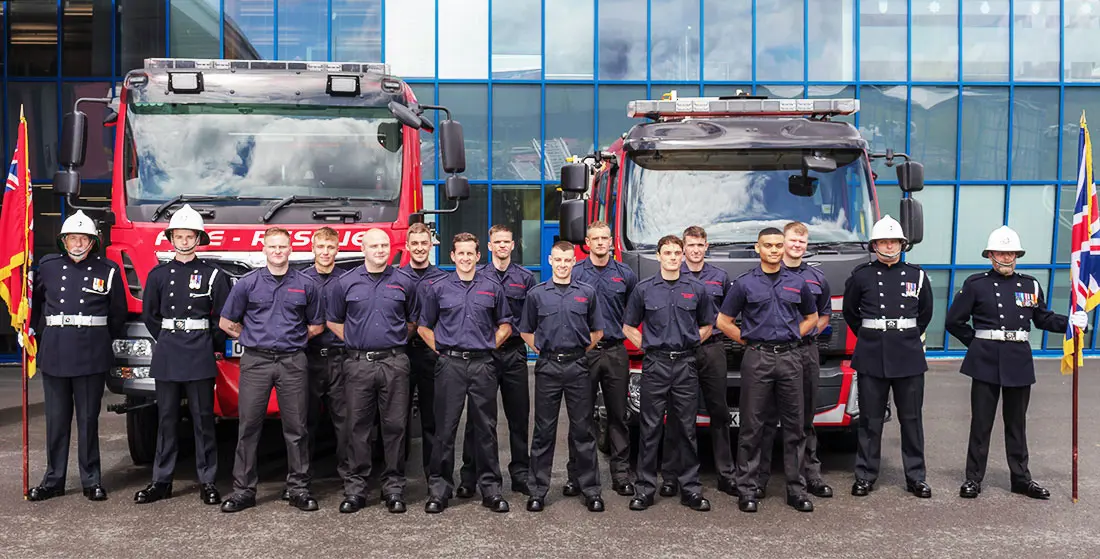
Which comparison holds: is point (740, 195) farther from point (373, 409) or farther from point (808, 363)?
point (373, 409)

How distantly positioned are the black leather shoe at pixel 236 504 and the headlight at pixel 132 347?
1263mm

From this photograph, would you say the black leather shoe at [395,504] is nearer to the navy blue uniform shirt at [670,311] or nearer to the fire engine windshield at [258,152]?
the navy blue uniform shirt at [670,311]

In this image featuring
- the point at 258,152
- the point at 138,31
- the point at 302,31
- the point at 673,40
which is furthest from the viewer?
the point at 673,40

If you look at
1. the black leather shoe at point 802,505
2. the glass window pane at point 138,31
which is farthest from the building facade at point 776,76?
the black leather shoe at point 802,505

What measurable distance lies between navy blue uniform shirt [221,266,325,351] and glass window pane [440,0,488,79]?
1070cm

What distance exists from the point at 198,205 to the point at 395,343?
1952 mm

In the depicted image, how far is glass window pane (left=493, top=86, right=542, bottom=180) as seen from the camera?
17469mm

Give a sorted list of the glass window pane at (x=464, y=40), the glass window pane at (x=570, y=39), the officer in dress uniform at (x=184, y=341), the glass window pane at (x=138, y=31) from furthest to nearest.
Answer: the glass window pane at (x=570, y=39)
the glass window pane at (x=464, y=40)
the glass window pane at (x=138, y=31)
the officer in dress uniform at (x=184, y=341)

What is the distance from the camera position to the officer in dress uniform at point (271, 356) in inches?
282

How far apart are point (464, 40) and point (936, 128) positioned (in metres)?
7.81

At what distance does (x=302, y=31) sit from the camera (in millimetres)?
17344

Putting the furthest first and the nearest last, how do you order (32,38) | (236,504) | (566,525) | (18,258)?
(32,38), (18,258), (236,504), (566,525)

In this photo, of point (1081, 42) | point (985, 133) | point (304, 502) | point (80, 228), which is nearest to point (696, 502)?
point (304, 502)

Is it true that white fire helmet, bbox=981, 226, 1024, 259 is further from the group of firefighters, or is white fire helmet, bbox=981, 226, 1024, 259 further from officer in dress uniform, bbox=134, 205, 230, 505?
officer in dress uniform, bbox=134, 205, 230, 505
